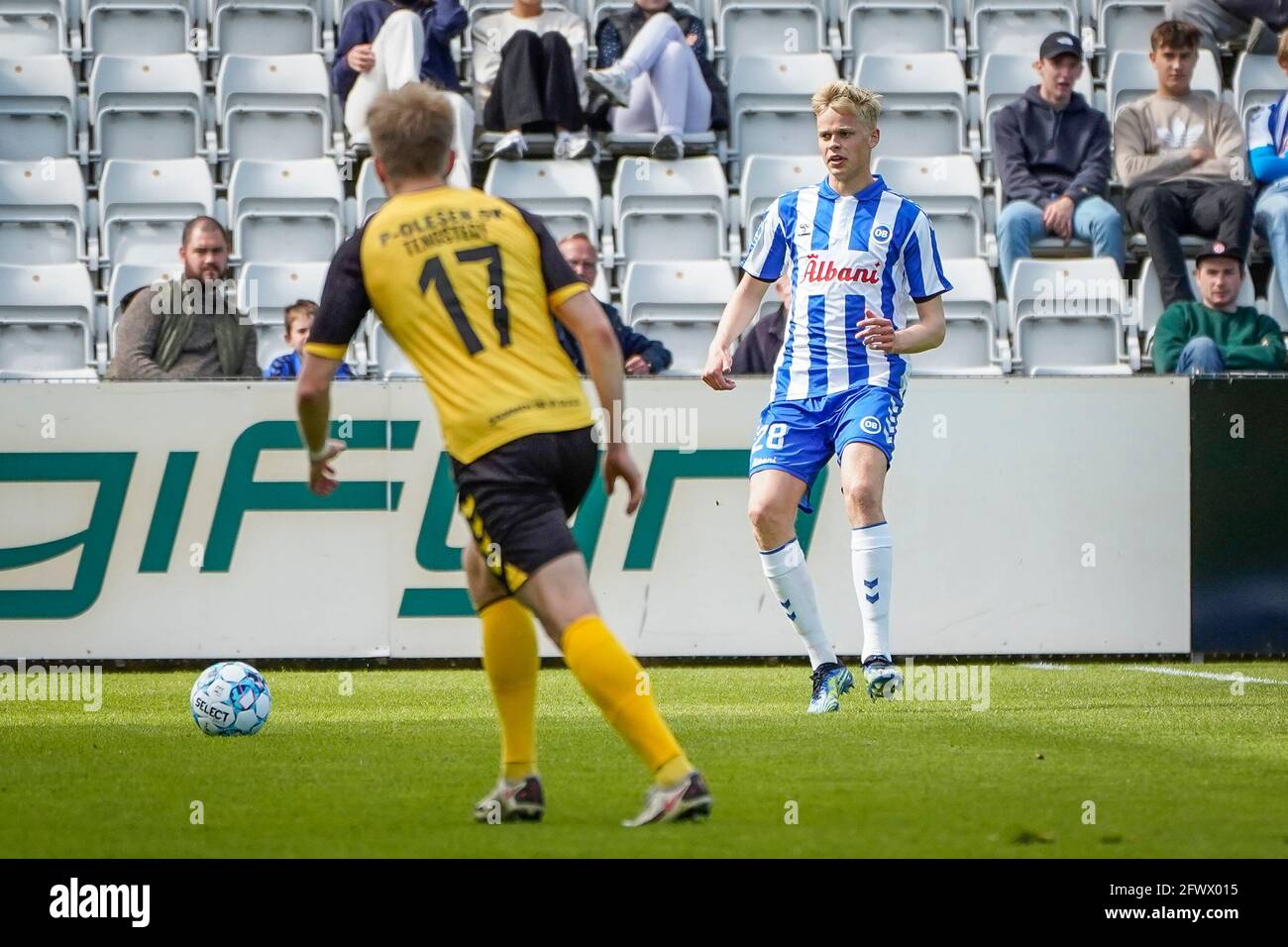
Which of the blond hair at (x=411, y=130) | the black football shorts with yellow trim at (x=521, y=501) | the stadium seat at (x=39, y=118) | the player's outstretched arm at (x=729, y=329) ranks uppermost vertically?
the stadium seat at (x=39, y=118)

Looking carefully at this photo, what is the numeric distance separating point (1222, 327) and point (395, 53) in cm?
560

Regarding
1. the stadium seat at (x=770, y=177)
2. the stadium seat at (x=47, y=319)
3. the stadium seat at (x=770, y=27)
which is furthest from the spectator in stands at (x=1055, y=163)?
the stadium seat at (x=47, y=319)

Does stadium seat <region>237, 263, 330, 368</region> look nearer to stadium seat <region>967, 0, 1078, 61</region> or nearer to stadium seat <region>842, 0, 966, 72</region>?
stadium seat <region>842, 0, 966, 72</region>

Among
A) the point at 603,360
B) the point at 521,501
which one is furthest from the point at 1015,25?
the point at 521,501

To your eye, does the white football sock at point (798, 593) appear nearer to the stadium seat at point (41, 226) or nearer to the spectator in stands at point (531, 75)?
the spectator in stands at point (531, 75)

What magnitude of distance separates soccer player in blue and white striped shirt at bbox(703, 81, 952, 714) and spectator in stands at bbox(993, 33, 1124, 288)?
518cm

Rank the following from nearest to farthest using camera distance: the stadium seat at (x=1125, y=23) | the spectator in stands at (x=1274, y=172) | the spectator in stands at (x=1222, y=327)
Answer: the spectator in stands at (x=1222, y=327), the spectator in stands at (x=1274, y=172), the stadium seat at (x=1125, y=23)

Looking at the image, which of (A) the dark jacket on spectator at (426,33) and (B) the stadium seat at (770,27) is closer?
(A) the dark jacket on spectator at (426,33)

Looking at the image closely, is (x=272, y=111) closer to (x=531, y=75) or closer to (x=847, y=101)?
(x=531, y=75)

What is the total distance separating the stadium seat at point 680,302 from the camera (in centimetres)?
1248

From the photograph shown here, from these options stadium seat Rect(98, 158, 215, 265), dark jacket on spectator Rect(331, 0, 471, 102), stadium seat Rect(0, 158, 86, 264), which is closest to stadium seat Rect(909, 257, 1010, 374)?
dark jacket on spectator Rect(331, 0, 471, 102)

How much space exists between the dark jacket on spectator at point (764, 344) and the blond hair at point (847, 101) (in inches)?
125

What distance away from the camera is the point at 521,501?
4723 millimetres

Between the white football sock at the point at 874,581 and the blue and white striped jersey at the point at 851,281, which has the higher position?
the blue and white striped jersey at the point at 851,281
